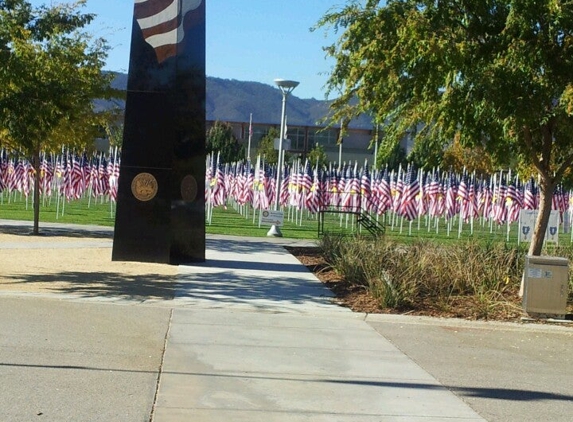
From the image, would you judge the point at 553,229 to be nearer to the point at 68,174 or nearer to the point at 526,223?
the point at 526,223

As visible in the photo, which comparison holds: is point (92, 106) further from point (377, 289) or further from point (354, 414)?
point (354, 414)

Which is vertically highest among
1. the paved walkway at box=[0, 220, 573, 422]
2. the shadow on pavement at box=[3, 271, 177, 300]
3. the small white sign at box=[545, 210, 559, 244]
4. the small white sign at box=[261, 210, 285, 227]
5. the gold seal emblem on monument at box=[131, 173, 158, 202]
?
the gold seal emblem on monument at box=[131, 173, 158, 202]

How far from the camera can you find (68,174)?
42.6 meters

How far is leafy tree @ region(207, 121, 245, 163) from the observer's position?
79.7 metres

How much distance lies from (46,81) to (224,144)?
6370 centimetres

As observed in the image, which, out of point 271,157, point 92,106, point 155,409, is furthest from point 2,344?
point 271,157

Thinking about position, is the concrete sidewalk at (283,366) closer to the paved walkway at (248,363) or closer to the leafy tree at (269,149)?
the paved walkway at (248,363)

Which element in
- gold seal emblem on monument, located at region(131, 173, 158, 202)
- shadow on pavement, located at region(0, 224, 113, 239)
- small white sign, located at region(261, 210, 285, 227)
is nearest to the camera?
gold seal emblem on monument, located at region(131, 173, 158, 202)

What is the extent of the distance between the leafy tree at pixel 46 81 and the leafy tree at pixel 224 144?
50.7m

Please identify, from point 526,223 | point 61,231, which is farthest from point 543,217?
point 61,231

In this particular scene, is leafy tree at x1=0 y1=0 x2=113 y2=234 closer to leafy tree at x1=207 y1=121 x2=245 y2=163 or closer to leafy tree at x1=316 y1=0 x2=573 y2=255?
leafy tree at x1=316 y1=0 x2=573 y2=255

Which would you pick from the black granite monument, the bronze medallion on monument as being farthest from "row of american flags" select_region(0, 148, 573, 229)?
the black granite monument

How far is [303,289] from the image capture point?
15.8 metres

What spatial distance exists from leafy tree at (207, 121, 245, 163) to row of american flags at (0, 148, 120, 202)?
1234 inches
